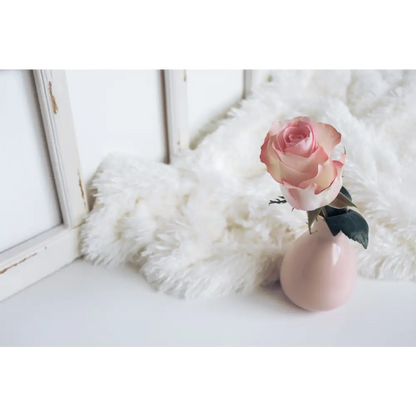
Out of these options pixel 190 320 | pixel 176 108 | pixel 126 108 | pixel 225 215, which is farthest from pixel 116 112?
pixel 190 320

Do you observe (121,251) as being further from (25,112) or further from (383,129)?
(383,129)

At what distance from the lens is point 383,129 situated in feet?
2.66

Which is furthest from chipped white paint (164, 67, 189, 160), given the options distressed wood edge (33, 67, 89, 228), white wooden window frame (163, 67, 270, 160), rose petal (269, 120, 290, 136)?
rose petal (269, 120, 290, 136)

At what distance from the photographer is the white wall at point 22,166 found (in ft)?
1.75

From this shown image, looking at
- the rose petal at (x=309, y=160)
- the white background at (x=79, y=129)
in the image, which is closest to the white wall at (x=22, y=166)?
the white background at (x=79, y=129)

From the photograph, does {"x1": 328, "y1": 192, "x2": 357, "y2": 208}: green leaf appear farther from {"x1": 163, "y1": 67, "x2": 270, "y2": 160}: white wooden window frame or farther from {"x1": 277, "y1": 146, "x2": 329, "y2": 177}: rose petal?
{"x1": 163, "y1": 67, "x2": 270, "y2": 160}: white wooden window frame

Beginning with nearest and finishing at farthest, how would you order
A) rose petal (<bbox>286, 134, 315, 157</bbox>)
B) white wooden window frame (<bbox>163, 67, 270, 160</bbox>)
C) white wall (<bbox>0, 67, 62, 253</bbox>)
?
rose petal (<bbox>286, 134, 315, 157</bbox>) < white wall (<bbox>0, 67, 62, 253</bbox>) < white wooden window frame (<bbox>163, 67, 270, 160</bbox>)

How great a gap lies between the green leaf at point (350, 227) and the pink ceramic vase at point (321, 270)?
3 centimetres

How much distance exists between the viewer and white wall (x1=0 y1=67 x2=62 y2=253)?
53 cm

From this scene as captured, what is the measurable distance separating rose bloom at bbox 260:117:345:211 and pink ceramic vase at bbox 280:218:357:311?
95 mm

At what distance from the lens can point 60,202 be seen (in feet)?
2.07

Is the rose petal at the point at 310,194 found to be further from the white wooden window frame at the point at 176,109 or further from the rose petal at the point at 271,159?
the white wooden window frame at the point at 176,109

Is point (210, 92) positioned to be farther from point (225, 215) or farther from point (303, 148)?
point (303, 148)
